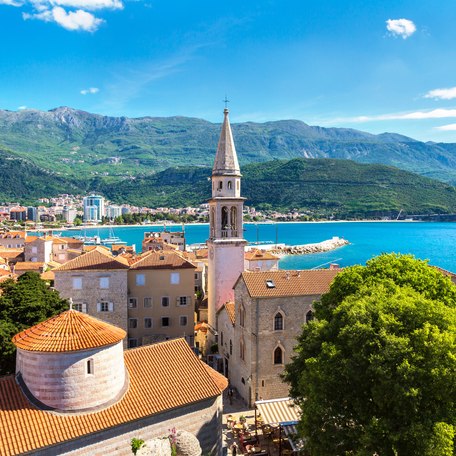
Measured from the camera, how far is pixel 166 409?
1545 cm

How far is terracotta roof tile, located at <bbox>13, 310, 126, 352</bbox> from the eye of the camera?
47.3 feet

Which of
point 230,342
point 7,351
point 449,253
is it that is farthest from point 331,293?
point 449,253

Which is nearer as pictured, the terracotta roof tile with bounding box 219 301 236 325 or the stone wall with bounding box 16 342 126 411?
the stone wall with bounding box 16 342 126 411

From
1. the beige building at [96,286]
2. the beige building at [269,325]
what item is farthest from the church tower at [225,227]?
the beige building at [96,286]

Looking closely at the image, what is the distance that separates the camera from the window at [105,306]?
3275 cm

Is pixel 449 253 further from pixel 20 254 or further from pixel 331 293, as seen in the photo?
pixel 331 293

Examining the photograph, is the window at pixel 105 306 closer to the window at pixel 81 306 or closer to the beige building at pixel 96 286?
the beige building at pixel 96 286

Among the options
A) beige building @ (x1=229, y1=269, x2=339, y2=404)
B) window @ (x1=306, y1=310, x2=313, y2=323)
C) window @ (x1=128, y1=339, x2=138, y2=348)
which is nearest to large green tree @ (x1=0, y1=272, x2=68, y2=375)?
window @ (x1=128, y1=339, x2=138, y2=348)

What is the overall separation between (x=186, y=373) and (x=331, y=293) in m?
7.80

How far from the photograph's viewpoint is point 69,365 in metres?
14.4

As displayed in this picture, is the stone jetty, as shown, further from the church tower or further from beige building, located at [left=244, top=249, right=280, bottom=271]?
the church tower

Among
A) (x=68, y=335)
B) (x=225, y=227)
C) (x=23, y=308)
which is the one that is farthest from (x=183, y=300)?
(x=68, y=335)

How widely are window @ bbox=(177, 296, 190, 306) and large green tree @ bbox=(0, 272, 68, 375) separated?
406 inches

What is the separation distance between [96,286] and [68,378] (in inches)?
740
